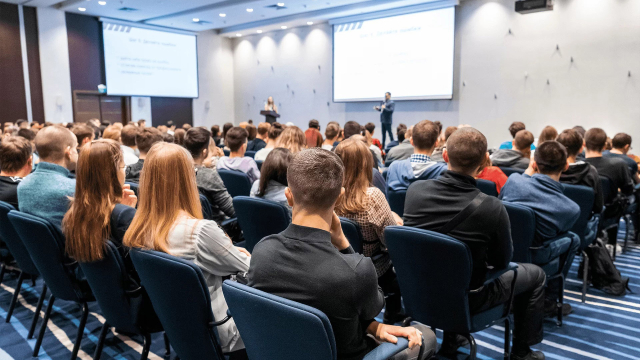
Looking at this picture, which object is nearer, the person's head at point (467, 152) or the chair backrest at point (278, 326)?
the chair backrest at point (278, 326)

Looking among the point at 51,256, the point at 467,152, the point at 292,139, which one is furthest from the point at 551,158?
the point at 51,256

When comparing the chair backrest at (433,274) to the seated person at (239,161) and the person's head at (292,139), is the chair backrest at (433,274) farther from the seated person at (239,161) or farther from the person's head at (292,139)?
the person's head at (292,139)

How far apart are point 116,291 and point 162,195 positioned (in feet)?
1.84

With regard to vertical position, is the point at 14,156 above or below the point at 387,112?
below

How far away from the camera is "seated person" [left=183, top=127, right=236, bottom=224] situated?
3.37 metres

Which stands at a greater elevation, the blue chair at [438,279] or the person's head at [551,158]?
the person's head at [551,158]

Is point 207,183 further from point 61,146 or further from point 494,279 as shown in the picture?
point 494,279

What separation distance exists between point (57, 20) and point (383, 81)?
9745mm

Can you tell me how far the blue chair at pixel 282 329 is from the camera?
1.18 m

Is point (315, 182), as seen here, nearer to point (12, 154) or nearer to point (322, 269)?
point (322, 269)

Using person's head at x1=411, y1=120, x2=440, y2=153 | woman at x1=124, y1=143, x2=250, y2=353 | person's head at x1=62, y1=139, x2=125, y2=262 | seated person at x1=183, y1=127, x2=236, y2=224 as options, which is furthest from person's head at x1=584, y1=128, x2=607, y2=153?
person's head at x1=62, y1=139, x2=125, y2=262

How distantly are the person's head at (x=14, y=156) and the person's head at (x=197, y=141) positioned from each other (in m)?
1.08

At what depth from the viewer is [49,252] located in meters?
2.28

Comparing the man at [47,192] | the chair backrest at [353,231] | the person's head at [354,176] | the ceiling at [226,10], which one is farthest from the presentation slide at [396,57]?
the man at [47,192]
